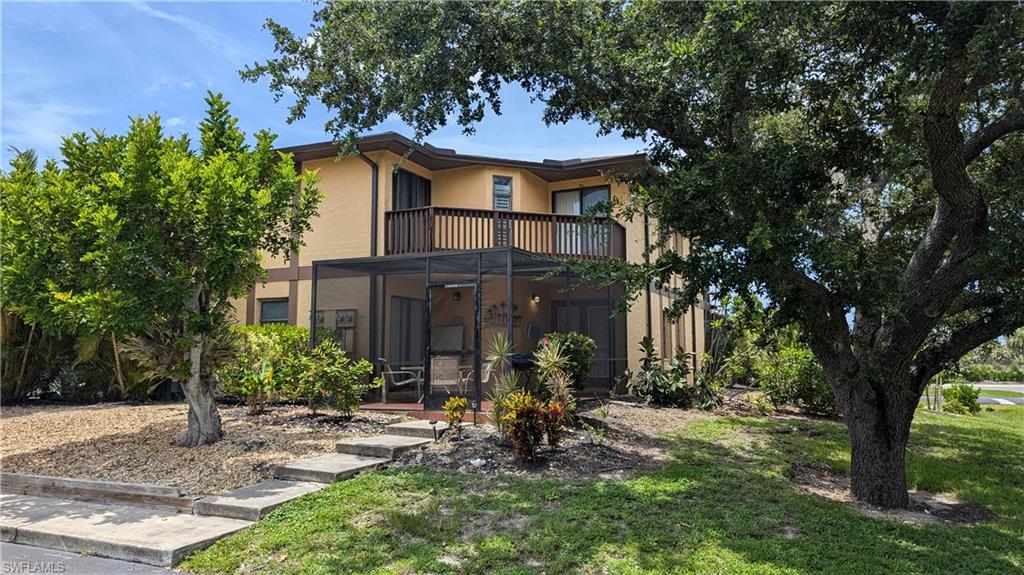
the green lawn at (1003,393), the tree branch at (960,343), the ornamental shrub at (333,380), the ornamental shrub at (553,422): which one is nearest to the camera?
the tree branch at (960,343)

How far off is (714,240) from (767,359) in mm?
9726

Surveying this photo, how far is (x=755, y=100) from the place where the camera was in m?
6.89

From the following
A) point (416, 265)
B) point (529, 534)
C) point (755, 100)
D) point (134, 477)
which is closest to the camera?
point (529, 534)

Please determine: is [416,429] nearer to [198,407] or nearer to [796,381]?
[198,407]

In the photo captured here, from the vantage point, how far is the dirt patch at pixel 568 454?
24.9 ft

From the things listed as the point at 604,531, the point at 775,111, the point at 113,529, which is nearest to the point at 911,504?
the point at 604,531

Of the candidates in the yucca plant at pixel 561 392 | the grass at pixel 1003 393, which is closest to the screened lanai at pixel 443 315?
the yucca plant at pixel 561 392

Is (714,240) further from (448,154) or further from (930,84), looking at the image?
(448,154)

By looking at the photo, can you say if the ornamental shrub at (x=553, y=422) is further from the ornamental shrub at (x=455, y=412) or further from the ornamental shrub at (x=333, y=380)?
the ornamental shrub at (x=333, y=380)

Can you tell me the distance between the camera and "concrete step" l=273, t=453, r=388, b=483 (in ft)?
23.7

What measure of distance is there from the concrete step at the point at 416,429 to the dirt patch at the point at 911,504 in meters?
4.89

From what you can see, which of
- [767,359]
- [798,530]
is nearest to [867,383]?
[798,530]

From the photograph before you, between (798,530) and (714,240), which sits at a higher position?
(714,240)

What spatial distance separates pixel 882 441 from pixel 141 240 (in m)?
9.36
